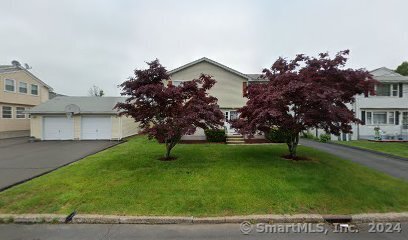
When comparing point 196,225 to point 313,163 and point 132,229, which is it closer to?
point 132,229

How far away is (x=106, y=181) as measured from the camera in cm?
711

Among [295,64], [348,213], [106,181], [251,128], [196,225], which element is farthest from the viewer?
[295,64]

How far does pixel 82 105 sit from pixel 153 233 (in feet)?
66.4

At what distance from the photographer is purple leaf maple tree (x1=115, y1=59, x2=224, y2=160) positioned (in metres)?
8.70

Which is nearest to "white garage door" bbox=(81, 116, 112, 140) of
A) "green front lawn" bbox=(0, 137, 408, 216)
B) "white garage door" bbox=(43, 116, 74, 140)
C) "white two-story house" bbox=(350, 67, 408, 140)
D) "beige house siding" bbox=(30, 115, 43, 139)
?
"white garage door" bbox=(43, 116, 74, 140)

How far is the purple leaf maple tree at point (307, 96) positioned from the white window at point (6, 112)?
2526cm

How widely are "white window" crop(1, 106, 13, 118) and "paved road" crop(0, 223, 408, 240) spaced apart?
24041 millimetres

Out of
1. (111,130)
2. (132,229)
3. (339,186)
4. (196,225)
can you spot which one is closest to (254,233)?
(196,225)

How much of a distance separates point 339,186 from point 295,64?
5.41 m

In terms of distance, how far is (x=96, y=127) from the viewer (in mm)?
20281

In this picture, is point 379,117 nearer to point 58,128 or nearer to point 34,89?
point 58,128

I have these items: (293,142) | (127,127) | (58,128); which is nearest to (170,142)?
(293,142)

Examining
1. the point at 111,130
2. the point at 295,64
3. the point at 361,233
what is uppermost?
the point at 295,64

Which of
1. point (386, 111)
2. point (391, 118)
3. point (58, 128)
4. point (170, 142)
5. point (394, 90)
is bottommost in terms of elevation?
point (170, 142)
